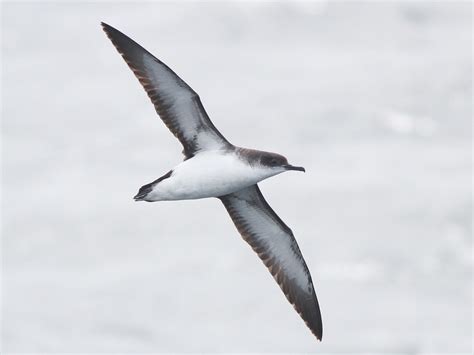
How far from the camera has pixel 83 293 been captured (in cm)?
10281

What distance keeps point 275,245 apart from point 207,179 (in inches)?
113

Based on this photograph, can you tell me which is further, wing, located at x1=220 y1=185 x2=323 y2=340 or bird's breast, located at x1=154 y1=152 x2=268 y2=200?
wing, located at x1=220 y1=185 x2=323 y2=340

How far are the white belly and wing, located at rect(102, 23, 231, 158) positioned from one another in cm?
53

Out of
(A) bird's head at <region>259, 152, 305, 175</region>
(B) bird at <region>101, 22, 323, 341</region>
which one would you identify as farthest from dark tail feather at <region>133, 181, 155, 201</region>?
(A) bird's head at <region>259, 152, 305, 175</region>

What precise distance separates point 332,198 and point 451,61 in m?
46.6

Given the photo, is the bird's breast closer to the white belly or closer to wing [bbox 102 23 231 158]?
the white belly

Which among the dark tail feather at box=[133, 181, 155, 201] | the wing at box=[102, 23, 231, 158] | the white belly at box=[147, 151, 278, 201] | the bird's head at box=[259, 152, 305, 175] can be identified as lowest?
the dark tail feather at box=[133, 181, 155, 201]

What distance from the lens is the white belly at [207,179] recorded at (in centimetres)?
1995

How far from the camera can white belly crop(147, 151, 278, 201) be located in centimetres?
1995

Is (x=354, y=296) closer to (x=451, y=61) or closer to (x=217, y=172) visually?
(x=451, y=61)

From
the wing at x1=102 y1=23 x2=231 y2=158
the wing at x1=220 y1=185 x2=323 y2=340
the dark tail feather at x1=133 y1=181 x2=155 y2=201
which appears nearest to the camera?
the dark tail feather at x1=133 y1=181 x2=155 y2=201

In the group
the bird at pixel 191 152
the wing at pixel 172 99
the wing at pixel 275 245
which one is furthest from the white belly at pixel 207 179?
the wing at pixel 275 245

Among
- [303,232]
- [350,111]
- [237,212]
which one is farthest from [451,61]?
[237,212]

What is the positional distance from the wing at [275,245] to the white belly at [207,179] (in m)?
1.59
